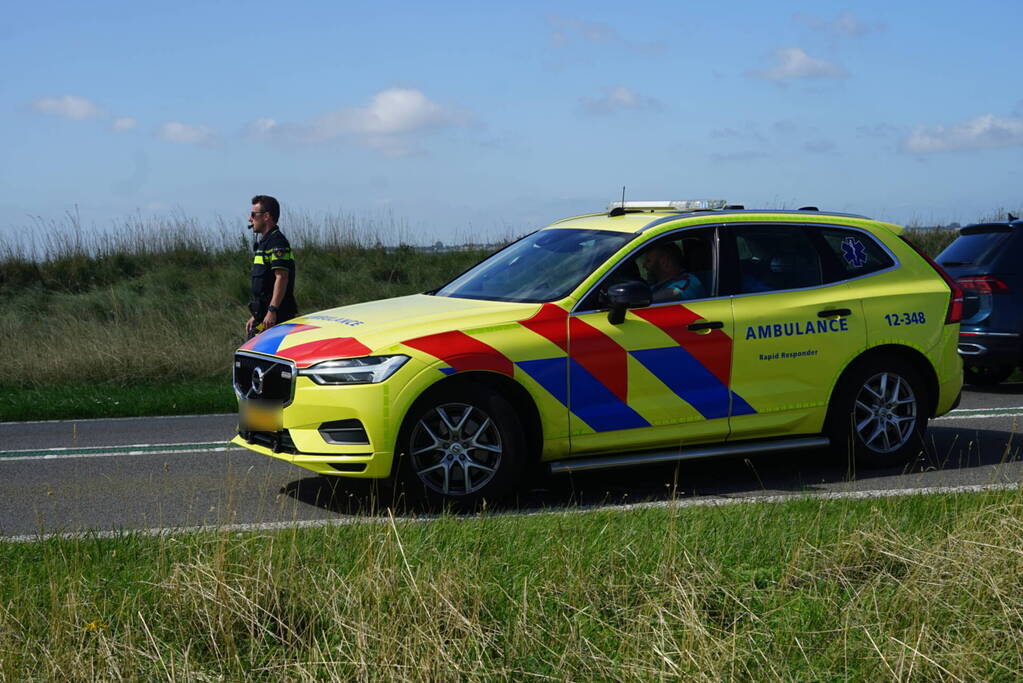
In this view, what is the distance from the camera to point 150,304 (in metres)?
23.0

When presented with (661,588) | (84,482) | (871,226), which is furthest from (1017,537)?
(84,482)

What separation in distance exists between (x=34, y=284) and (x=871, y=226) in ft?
72.1

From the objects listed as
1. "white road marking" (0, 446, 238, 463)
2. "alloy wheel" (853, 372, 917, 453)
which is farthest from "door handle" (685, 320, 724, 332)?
"white road marking" (0, 446, 238, 463)

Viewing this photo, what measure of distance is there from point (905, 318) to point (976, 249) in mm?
4920

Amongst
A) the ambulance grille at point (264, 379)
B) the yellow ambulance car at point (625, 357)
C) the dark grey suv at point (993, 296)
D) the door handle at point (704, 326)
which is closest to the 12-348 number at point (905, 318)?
the yellow ambulance car at point (625, 357)

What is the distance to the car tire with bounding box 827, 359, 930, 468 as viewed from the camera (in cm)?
803

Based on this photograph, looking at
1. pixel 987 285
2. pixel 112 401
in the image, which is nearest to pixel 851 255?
pixel 987 285

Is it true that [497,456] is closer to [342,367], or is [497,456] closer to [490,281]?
[342,367]

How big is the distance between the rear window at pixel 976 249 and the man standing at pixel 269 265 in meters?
6.76

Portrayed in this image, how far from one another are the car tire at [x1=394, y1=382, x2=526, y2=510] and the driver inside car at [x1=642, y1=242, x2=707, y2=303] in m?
1.30

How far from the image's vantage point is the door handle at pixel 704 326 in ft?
24.5

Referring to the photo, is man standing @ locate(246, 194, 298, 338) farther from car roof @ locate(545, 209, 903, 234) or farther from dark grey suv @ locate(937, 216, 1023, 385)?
dark grey suv @ locate(937, 216, 1023, 385)

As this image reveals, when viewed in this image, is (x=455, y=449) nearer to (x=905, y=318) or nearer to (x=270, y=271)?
(x=905, y=318)

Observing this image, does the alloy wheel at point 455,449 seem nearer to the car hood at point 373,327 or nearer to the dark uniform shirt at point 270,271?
the car hood at point 373,327
